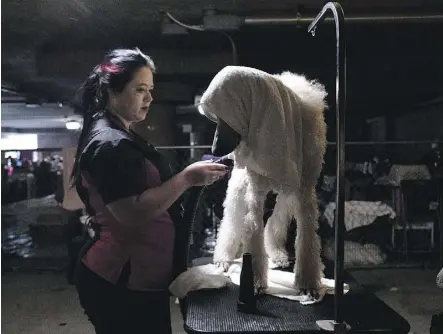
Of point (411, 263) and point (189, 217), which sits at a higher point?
point (189, 217)

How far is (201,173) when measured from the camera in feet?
4.41

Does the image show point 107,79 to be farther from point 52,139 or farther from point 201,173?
point 52,139

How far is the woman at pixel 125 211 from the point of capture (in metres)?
1.27

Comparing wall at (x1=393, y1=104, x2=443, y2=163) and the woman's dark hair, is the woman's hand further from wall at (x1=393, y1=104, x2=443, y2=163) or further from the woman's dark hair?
wall at (x1=393, y1=104, x2=443, y2=163)

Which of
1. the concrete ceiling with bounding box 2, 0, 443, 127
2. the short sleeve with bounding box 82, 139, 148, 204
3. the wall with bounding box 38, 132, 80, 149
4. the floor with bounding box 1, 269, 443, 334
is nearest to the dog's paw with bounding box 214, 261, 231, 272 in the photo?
the short sleeve with bounding box 82, 139, 148, 204

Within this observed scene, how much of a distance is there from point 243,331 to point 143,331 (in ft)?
1.15

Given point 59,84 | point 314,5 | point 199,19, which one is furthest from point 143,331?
point 59,84

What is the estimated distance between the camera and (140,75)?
4.40ft

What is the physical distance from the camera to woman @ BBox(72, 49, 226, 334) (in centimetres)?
127

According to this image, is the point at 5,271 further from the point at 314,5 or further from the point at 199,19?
the point at 314,5

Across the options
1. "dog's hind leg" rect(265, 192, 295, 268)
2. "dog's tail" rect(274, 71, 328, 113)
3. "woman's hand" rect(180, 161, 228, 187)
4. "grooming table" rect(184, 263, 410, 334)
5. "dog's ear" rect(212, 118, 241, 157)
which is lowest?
"grooming table" rect(184, 263, 410, 334)

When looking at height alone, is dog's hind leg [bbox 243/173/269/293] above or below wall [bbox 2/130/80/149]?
below

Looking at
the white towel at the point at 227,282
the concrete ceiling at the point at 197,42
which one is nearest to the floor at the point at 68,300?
the white towel at the point at 227,282

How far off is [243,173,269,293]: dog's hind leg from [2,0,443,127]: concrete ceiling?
1.98 meters
